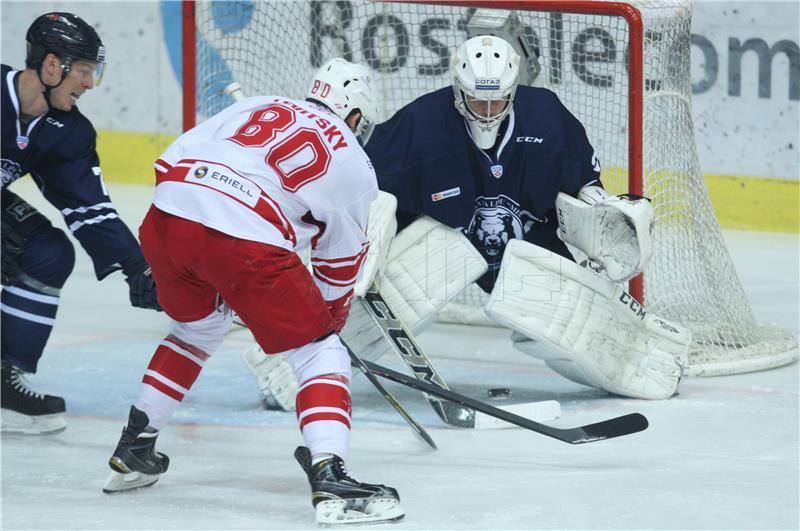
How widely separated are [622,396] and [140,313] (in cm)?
194

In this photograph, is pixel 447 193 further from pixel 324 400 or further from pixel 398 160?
pixel 324 400

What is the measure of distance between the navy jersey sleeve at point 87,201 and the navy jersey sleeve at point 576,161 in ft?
3.79

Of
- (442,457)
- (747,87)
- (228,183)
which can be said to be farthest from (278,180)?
(747,87)

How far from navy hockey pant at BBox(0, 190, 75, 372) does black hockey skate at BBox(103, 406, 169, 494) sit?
2.16ft

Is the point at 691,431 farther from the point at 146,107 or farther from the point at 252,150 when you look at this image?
the point at 146,107

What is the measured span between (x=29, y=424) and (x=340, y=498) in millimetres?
1213

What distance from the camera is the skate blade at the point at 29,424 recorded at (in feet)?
11.5

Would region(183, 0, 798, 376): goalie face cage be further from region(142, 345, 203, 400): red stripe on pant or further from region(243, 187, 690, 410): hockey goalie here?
region(142, 345, 203, 400): red stripe on pant

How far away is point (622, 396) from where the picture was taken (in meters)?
3.79

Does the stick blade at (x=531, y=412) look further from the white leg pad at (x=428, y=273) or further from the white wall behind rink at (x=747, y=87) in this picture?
the white wall behind rink at (x=747, y=87)

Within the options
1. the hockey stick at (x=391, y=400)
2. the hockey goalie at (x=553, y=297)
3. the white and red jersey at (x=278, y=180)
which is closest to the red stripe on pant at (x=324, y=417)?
the white and red jersey at (x=278, y=180)

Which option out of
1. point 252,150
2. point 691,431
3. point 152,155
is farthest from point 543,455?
point 152,155

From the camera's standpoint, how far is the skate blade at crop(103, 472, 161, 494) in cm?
297

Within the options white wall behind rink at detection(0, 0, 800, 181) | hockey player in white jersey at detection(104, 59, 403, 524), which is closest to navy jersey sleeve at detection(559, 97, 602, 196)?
hockey player in white jersey at detection(104, 59, 403, 524)
